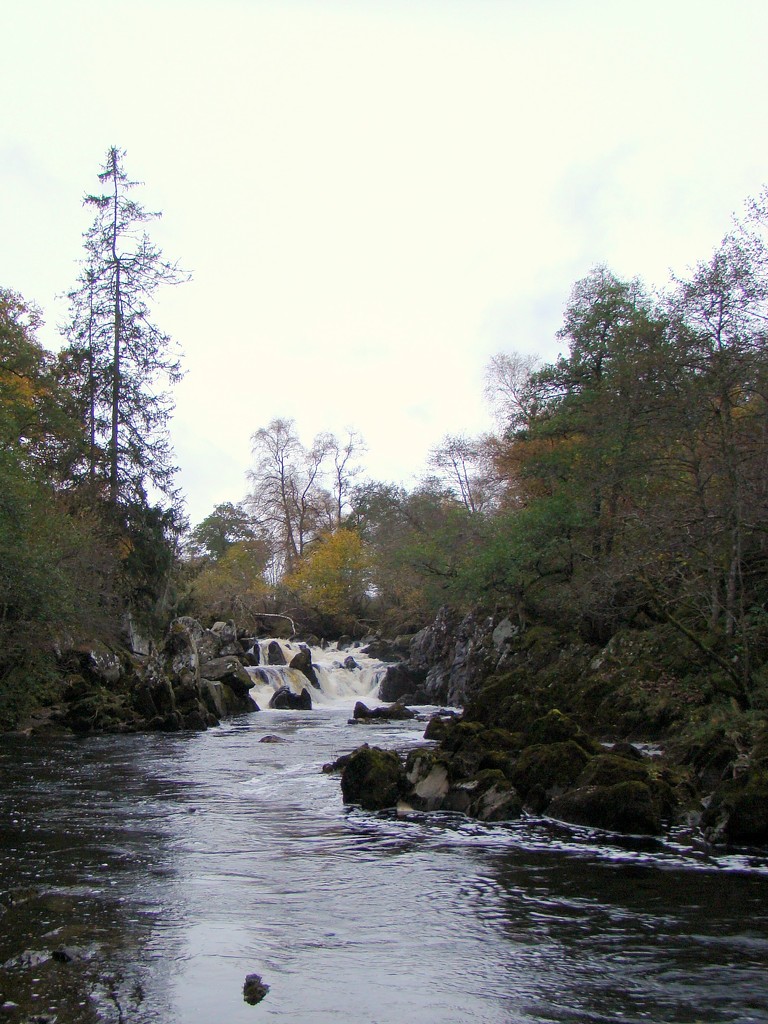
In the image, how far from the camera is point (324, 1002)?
5660 millimetres

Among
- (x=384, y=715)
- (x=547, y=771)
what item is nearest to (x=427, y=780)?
(x=547, y=771)

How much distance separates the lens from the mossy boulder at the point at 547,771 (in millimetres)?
12047

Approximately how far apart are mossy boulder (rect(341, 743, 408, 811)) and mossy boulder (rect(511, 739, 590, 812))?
1811 mm

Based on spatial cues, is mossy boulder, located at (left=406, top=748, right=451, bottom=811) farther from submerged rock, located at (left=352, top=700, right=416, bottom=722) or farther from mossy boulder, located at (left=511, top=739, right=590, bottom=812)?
submerged rock, located at (left=352, top=700, right=416, bottom=722)

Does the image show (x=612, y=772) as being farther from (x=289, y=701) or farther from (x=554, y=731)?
(x=289, y=701)

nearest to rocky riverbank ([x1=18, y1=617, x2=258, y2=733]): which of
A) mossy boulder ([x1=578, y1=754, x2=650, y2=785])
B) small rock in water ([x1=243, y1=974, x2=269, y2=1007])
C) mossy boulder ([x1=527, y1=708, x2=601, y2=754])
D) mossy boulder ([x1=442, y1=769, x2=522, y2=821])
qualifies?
mossy boulder ([x1=527, y1=708, x2=601, y2=754])

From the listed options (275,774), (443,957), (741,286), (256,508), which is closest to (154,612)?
(275,774)

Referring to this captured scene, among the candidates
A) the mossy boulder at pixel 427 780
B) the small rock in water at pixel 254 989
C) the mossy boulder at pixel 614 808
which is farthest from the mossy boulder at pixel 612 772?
the small rock in water at pixel 254 989

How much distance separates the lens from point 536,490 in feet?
102

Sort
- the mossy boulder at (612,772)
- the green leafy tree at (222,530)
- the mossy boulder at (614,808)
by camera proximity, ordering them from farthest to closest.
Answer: the green leafy tree at (222,530) → the mossy boulder at (612,772) → the mossy boulder at (614,808)

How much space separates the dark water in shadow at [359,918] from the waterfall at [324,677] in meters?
21.4

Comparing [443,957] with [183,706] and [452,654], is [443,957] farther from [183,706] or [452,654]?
[452,654]

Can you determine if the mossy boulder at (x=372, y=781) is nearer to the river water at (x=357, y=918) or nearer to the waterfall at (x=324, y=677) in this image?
the river water at (x=357, y=918)

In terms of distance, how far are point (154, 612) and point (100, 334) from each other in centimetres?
1093
